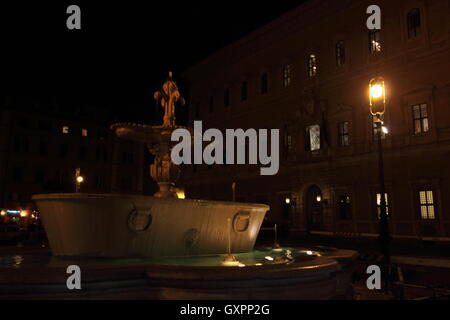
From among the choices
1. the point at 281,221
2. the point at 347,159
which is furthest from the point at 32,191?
the point at 347,159

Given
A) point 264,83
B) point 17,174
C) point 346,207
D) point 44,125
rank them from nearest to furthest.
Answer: point 346,207 < point 264,83 < point 17,174 < point 44,125

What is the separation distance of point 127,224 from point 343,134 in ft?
66.2

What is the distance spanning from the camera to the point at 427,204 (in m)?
19.9

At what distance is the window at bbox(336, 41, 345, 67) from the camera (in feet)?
82.1

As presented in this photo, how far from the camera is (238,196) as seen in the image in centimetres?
3186

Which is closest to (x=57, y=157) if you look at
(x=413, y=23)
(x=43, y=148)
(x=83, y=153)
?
(x=43, y=148)

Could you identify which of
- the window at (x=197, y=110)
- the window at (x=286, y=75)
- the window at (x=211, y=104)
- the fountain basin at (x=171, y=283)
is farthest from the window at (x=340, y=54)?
the fountain basin at (x=171, y=283)

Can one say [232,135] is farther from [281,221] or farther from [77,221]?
[77,221]

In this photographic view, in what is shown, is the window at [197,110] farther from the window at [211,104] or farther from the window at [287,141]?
the window at [287,141]

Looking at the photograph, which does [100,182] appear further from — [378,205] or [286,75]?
[378,205]

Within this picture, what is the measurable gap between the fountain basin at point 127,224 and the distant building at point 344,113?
51.8ft

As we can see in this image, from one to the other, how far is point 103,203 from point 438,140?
60.5 ft

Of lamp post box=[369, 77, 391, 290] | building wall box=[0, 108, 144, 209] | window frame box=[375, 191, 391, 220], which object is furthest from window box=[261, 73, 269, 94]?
building wall box=[0, 108, 144, 209]

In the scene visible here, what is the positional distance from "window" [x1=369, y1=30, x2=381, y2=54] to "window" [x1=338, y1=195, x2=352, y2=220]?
9.03 m
